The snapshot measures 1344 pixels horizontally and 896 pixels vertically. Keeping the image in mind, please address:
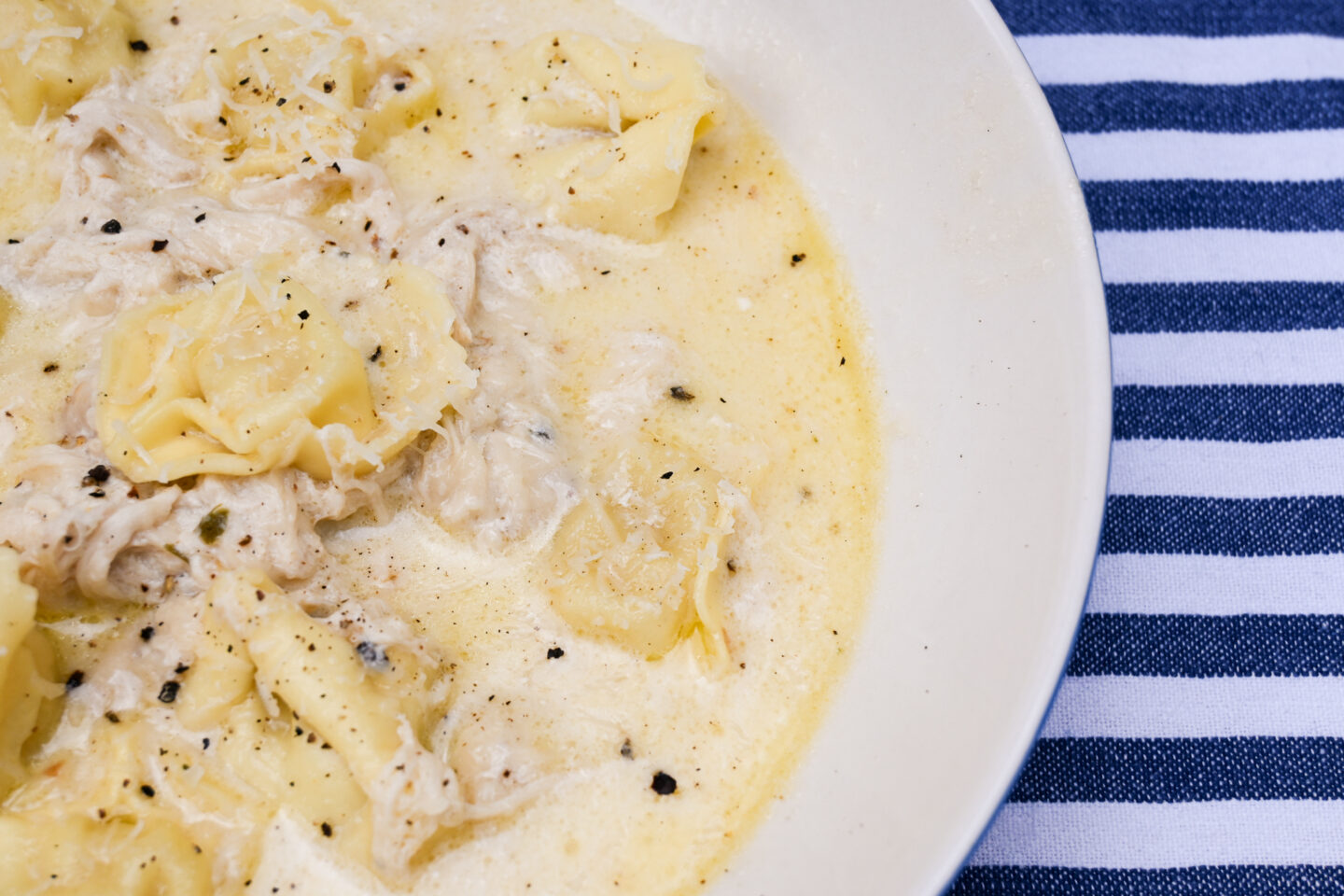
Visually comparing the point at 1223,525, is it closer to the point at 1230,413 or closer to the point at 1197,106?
the point at 1230,413

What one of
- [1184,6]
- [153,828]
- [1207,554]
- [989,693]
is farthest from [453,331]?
[1184,6]

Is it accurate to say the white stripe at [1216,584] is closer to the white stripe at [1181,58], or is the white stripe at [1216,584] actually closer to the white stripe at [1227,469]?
the white stripe at [1227,469]

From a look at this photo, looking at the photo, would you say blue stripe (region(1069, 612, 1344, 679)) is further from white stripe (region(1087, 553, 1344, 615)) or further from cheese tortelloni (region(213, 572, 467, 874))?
cheese tortelloni (region(213, 572, 467, 874))

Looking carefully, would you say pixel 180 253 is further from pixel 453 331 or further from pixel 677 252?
pixel 677 252

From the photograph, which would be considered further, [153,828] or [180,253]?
[180,253]

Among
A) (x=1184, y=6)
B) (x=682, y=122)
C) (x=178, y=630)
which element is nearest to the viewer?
(x=178, y=630)

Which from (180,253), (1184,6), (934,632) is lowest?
(934,632)

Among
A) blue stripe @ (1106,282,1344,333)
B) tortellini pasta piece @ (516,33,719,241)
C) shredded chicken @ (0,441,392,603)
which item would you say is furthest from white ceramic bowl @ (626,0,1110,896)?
shredded chicken @ (0,441,392,603)
